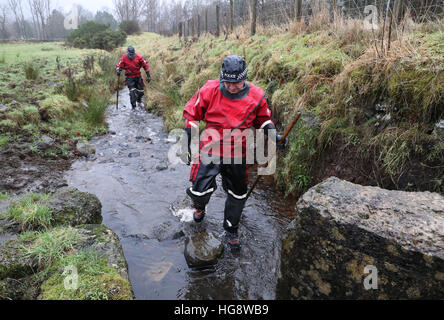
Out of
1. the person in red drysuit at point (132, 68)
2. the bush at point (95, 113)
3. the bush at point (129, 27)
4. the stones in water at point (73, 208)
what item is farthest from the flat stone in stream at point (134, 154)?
A: the bush at point (129, 27)

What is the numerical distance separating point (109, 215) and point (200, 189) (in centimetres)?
162

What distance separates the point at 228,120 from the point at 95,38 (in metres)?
26.6

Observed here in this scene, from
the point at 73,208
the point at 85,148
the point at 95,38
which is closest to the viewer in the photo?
the point at 73,208

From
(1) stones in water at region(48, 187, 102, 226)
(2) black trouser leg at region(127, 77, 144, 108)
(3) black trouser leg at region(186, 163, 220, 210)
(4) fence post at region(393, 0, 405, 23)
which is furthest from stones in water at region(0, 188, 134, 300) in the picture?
(2) black trouser leg at region(127, 77, 144, 108)

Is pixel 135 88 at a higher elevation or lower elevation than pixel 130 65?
lower

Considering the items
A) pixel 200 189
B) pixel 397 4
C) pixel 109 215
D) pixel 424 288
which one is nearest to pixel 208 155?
pixel 200 189

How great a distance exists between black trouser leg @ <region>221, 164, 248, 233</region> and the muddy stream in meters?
0.32

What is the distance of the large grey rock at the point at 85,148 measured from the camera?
6117 millimetres

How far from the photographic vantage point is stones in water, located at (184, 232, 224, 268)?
10.2 ft

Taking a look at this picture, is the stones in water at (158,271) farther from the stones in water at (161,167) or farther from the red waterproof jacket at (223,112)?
the stones in water at (161,167)

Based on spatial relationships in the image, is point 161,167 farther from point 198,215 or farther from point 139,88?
point 139,88

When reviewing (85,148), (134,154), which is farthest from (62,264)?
(85,148)

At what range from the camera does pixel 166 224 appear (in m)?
3.94

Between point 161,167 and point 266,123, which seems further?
point 161,167
